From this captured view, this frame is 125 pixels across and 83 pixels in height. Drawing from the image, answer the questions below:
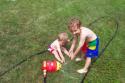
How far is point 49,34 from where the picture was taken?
26.1 ft

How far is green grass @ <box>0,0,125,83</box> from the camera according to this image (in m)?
6.53

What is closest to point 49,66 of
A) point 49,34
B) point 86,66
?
point 86,66

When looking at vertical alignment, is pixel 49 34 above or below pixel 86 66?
below

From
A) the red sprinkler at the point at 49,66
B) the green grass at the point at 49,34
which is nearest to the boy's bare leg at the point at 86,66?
the green grass at the point at 49,34

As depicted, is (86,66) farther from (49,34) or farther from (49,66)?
(49,34)

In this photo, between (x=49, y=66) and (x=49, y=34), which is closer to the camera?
(x=49, y=66)

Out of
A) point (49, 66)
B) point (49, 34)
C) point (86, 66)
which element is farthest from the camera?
point (49, 34)

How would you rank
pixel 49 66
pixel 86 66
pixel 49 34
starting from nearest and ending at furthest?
1. pixel 49 66
2. pixel 86 66
3. pixel 49 34

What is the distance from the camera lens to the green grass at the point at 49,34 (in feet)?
21.4

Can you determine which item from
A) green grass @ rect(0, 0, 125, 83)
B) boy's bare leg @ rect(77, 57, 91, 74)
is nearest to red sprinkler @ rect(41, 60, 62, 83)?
green grass @ rect(0, 0, 125, 83)

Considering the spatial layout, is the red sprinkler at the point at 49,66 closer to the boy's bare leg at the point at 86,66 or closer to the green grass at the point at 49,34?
the green grass at the point at 49,34

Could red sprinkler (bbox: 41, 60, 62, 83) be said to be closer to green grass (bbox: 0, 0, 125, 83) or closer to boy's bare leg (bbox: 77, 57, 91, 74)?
green grass (bbox: 0, 0, 125, 83)

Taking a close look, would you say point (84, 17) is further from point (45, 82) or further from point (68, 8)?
A: point (45, 82)

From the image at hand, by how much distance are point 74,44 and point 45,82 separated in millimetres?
1151
